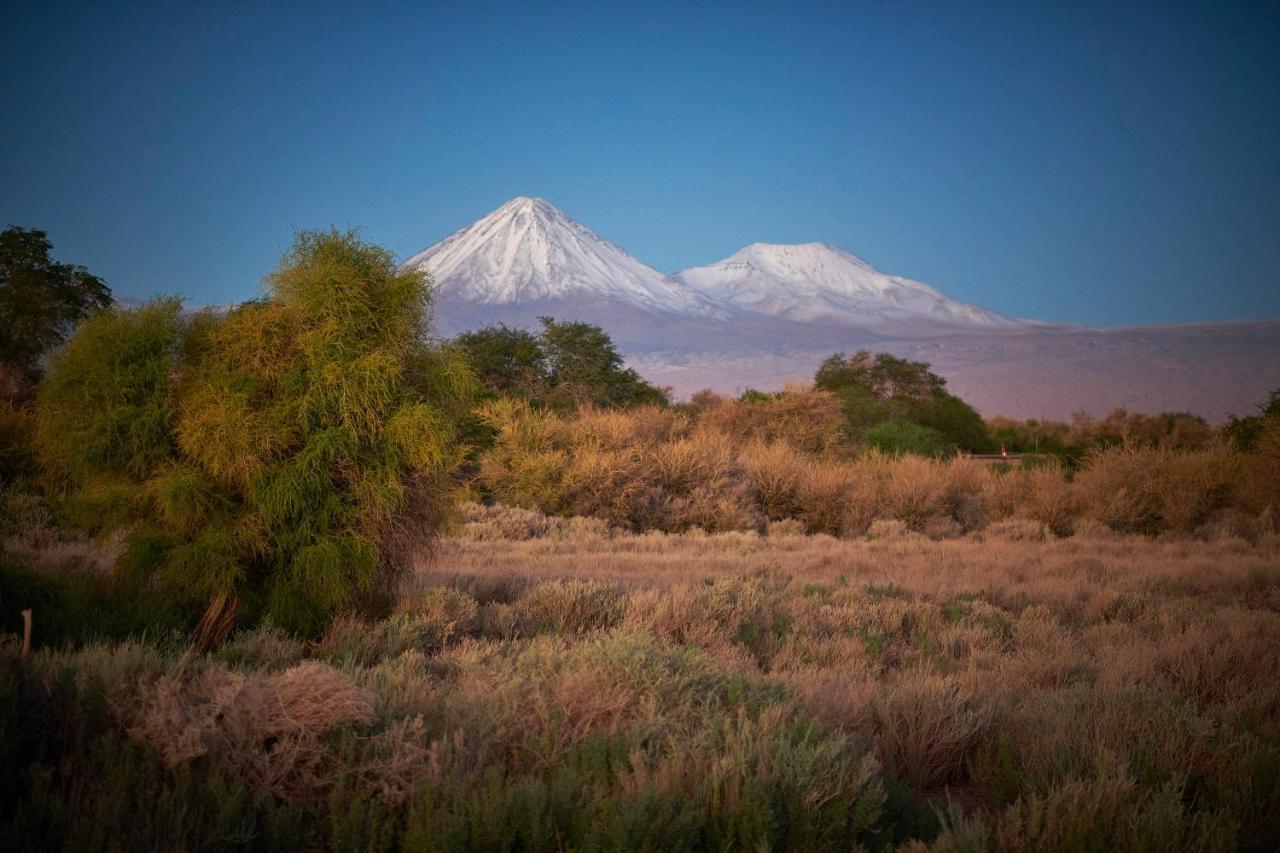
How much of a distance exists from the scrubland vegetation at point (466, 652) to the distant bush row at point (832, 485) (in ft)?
12.4

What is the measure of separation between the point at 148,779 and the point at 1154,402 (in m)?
68.0

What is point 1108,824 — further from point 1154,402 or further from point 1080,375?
point 1080,375

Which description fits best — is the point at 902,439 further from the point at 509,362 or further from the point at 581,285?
the point at 581,285

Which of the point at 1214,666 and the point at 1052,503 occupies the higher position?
the point at 1214,666

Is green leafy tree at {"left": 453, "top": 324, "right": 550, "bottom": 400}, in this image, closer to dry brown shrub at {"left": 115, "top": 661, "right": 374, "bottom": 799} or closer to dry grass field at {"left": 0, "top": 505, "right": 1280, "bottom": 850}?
dry grass field at {"left": 0, "top": 505, "right": 1280, "bottom": 850}

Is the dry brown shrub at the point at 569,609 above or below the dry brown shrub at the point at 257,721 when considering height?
below

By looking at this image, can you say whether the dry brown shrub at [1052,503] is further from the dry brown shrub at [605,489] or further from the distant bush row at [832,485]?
the dry brown shrub at [605,489]

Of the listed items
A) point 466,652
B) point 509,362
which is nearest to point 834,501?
point 466,652

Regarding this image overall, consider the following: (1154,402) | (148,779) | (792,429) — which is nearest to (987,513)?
(792,429)

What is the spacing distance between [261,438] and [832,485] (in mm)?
17352

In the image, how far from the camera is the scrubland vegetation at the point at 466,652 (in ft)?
11.0

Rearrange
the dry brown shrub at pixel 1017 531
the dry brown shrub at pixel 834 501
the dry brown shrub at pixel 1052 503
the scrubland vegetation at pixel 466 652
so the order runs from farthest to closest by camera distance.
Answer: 1. the dry brown shrub at pixel 834 501
2. the dry brown shrub at pixel 1052 503
3. the dry brown shrub at pixel 1017 531
4. the scrubland vegetation at pixel 466 652

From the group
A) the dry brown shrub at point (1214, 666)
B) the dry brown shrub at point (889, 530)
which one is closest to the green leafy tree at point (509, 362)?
the dry brown shrub at point (889, 530)

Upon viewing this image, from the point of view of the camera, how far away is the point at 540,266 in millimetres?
132125
